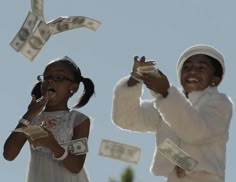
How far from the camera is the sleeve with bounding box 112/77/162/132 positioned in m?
5.24

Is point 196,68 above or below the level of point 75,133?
above

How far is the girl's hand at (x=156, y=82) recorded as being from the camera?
4973mm

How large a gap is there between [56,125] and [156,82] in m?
0.83

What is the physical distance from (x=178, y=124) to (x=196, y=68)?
0.48 m

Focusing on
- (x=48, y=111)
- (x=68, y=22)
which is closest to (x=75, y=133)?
(x=48, y=111)

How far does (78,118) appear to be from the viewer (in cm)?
557

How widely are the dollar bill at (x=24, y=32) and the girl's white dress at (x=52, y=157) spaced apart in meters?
0.48

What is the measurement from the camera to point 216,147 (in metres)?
5.21

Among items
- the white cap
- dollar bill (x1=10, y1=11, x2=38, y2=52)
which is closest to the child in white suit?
the white cap

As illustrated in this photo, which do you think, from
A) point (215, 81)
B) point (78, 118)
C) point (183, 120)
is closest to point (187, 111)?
point (183, 120)

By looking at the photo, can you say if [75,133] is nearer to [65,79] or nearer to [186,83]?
[65,79]

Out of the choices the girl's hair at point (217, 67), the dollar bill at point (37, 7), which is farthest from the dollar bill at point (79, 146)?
the girl's hair at point (217, 67)

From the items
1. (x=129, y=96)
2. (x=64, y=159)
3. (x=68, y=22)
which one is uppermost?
(x=68, y=22)

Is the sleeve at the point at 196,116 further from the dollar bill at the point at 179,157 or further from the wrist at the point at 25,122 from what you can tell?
the wrist at the point at 25,122
